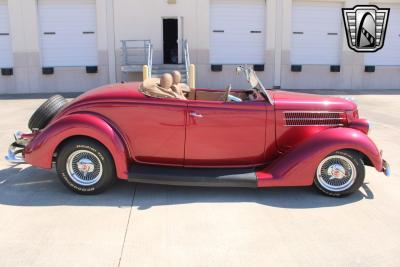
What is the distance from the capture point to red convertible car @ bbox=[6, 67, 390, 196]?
466cm

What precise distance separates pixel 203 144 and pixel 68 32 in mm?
12828

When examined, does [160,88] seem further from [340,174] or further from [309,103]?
[340,174]

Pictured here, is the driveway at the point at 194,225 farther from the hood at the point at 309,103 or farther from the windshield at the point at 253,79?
the windshield at the point at 253,79

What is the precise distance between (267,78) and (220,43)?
7.95 feet

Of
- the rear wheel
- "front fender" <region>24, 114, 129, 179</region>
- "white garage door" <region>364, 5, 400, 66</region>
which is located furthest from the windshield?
"white garage door" <region>364, 5, 400, 66</region>

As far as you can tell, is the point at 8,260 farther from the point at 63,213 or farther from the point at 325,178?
the point at 325,178

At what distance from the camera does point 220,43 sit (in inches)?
639

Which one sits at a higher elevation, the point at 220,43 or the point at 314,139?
the point at 220,43

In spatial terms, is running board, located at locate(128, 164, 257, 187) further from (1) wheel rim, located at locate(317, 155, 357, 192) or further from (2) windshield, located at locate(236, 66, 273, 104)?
(2) windshield, located at locate(236, 66, 273, 104)

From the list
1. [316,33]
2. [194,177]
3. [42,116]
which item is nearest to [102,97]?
[42,116]

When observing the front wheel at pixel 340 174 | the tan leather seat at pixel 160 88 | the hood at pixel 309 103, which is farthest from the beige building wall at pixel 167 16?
the front wheel at pixel 340 174

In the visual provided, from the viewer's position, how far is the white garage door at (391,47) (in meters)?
16.9

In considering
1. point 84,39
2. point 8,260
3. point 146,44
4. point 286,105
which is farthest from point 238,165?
point 84,39

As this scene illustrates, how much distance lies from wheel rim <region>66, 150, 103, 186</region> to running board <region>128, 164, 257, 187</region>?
42 centimetres
